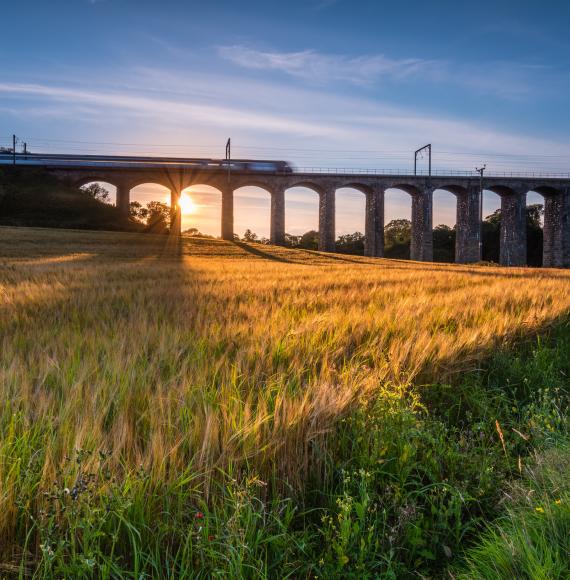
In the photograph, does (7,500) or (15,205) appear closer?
(7,500)

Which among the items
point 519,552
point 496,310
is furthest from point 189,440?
point 496,310

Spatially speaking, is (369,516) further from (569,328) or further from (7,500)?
(569,328)

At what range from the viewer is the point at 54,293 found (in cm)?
468

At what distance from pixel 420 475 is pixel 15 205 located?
5405 cm

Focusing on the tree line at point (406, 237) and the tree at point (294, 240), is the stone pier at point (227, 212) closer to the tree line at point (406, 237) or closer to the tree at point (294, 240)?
the tree line at point (406, 237)

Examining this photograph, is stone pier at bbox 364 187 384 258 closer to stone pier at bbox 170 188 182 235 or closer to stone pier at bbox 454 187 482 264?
stone pier at bbox 454 187 482 264

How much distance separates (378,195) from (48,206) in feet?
135

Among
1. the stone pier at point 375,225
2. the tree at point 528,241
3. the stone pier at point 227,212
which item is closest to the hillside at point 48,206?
the stone pier at point 227,212

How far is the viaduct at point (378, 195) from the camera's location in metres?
52.0

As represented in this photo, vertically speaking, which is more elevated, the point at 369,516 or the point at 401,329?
the point at 401,329

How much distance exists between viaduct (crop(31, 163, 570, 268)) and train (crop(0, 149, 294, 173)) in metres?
0.41

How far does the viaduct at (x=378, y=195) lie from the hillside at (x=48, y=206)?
2840mm

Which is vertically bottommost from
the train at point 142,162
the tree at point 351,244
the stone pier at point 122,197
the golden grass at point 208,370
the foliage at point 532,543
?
the foliage at point 532,543

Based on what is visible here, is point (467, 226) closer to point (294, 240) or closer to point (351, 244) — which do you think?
point (351, 244)
